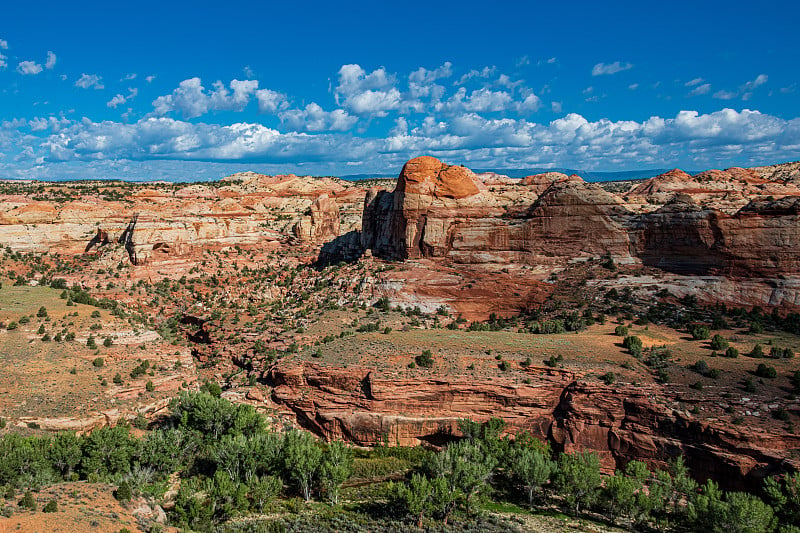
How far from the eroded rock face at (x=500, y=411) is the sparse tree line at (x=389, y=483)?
5.11 feet

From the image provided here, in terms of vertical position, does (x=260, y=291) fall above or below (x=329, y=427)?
above

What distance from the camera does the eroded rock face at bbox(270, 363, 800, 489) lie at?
2867cm

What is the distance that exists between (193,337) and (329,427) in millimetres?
22429

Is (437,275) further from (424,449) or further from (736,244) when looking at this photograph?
(736,244)

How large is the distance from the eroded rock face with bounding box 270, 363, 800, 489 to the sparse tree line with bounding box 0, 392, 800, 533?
61.3 inches

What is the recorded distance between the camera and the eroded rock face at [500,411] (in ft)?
94.1

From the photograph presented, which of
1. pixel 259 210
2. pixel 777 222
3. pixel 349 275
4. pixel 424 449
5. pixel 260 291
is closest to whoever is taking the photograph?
pixel 424 449

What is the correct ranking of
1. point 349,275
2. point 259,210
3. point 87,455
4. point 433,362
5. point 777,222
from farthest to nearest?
1. point 259,210
2. point 349,275
3. point 777,222
4. point 433,362
5. point 87,455

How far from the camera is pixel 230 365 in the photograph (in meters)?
41.8

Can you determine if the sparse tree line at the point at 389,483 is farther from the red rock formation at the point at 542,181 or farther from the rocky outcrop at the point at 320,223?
the red rock formation at the point at 542,181

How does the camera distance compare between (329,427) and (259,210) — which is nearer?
(329,427)

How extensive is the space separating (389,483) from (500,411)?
10467 mm

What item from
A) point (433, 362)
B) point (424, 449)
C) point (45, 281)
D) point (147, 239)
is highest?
point (147, 239)

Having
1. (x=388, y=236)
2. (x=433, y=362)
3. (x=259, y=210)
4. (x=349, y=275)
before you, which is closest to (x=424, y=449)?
(x=433, y=362)
